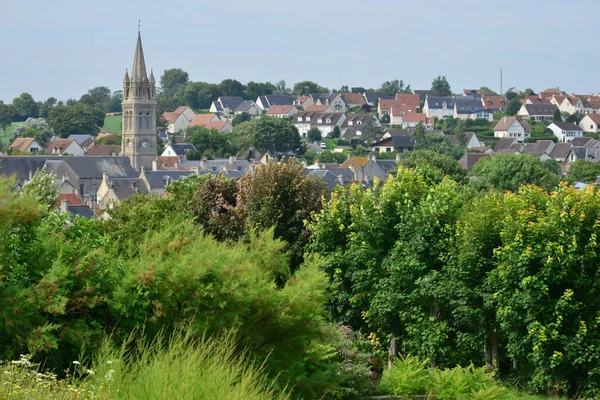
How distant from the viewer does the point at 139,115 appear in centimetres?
11569

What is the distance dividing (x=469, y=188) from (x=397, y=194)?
15.5 feet

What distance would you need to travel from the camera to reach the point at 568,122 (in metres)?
166

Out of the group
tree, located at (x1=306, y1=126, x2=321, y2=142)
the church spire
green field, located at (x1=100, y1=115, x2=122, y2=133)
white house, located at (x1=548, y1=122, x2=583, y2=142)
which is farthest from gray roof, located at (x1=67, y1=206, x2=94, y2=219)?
green field, located at (x1=100, y1=115, x2=122, y2=133)

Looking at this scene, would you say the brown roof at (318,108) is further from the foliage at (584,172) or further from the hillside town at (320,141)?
the foliage at (584,172)

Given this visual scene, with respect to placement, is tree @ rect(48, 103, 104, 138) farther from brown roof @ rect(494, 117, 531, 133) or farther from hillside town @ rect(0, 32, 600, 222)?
brown roof @ rect(494, 117, 531, 133)

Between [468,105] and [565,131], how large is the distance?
2492 centimetres

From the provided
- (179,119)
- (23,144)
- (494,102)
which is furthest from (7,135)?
(494,102)

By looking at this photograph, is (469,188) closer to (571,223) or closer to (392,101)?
(571,223)

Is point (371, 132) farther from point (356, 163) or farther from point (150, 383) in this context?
point (150, 383)

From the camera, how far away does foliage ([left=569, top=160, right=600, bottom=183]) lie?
90125mm

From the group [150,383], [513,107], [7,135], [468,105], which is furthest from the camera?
[7,135]

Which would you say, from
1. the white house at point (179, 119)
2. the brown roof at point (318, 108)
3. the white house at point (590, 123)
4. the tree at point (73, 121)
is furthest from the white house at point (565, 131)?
the tree at point (73, 121)

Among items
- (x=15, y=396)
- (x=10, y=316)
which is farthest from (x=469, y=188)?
(x=15, y=396)

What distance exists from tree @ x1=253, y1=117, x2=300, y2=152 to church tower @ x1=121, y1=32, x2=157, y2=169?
16518 mm
